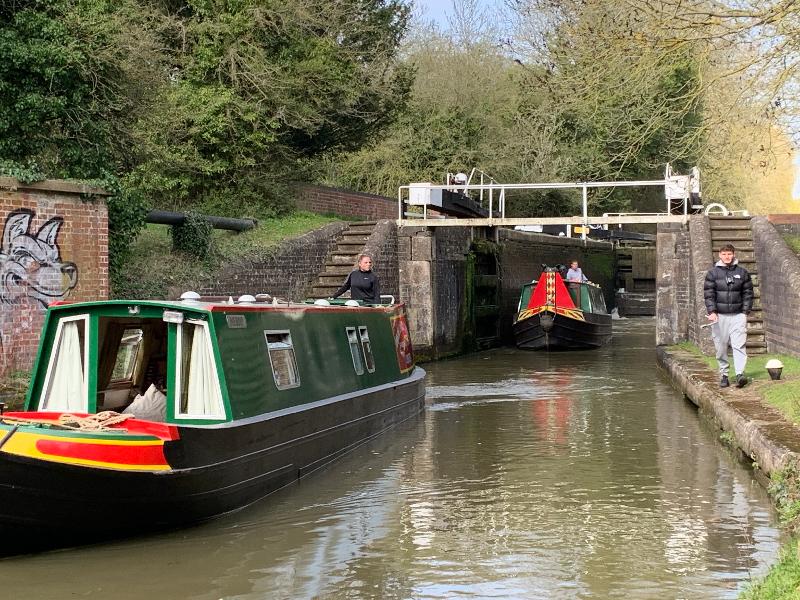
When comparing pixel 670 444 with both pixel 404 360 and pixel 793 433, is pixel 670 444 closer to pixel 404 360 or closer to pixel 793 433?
pixel 793 433

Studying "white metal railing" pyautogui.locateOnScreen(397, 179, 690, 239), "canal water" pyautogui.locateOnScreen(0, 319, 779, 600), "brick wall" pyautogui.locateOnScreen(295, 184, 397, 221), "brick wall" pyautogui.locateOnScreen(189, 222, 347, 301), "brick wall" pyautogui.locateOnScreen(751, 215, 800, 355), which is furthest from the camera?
"brick wall" pyautogui.locateOnScreen(295, 184, 397, 221)

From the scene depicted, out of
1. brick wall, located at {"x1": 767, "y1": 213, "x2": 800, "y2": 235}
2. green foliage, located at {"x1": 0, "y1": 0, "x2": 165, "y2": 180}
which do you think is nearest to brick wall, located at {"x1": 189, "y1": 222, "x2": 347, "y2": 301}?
green foliage, located at {"x1": 0, "y1": 0, "x2": 165, "y2": 180}

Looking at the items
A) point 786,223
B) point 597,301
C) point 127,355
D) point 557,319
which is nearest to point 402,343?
point 127,355

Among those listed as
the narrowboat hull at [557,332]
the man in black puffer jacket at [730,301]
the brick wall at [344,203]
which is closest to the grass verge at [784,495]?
the man in black puffer jacket at [730,301]

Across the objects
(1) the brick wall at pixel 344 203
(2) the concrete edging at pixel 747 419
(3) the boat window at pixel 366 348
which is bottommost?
(2) the concrete edging at pixel 747 419

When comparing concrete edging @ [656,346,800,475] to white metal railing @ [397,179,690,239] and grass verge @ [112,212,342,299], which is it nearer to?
white metal railing @ [397,179,690,239]

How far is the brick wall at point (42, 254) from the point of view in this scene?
11078mm

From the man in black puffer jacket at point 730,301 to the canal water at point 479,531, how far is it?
1048 mm

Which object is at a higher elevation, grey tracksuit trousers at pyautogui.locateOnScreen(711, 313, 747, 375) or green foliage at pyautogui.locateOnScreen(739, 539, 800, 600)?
grey tracksuit trousers at pyautogui.locateOnScreen(711, 313, 747, 375)

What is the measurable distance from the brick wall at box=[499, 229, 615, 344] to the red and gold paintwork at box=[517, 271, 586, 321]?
2.18m

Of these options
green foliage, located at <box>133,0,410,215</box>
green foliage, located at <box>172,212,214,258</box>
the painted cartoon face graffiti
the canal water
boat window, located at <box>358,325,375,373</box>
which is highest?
green foliage, located at <box>133,0,410,215</box>

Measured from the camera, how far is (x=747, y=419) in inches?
353

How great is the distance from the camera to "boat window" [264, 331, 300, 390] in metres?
8.57

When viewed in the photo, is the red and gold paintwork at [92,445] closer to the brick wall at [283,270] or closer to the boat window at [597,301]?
the brick wall at [283,270]
